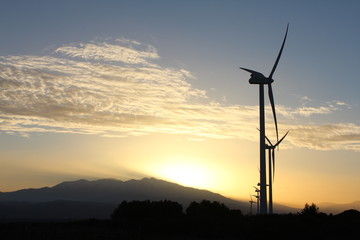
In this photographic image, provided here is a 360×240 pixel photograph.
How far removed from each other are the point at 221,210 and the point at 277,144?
30.6m

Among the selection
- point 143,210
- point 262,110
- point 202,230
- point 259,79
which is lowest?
point 202,230

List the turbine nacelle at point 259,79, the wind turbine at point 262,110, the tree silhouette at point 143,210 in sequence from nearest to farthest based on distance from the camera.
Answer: the wind turbine at point 262,110, the turbine nacelle at point 259,79, the tree silhouette at point 143,210

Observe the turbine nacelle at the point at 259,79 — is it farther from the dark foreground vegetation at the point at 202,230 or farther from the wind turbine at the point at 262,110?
the dark foreground vegetation at the point at 202,230

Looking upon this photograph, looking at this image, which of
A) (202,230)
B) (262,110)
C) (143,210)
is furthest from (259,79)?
(143,210)

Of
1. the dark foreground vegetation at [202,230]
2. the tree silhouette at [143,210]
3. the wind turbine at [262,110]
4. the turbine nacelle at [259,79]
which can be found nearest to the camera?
the dark foreground vegetation at [202,230]

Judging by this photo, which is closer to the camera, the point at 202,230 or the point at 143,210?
Answer: the point at 202,230

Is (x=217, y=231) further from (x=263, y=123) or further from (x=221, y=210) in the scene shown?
(x=221, y=210)

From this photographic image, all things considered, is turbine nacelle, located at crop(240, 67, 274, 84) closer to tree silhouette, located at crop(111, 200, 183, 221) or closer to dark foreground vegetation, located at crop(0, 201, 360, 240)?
dark foreground vegetation, located at crop(0, 201, 360, 240)

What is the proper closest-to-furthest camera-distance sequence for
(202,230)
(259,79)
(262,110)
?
(202,230)
(262,110)
(259,79)

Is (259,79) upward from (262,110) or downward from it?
upward

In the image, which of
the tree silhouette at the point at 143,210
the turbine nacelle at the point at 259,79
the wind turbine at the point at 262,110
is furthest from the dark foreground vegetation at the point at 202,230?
the tree silhouette at the point at 143,210

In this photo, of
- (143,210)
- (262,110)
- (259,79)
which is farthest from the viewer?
(143,210)

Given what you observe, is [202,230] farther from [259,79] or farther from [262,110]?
[259,79]

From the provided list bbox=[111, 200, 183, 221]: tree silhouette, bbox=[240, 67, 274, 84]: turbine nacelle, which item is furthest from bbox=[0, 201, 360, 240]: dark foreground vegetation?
bbox=[111, 200, 183, 221]: tree silhouette
